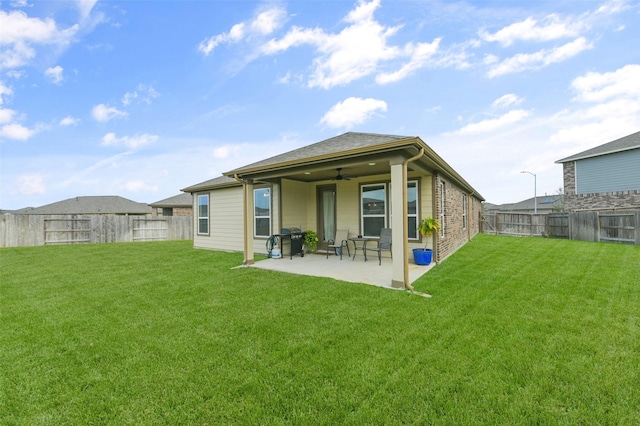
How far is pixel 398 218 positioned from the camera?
205 inches

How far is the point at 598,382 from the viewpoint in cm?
237

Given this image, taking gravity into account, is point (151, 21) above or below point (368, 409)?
above

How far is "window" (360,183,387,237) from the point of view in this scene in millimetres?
8266

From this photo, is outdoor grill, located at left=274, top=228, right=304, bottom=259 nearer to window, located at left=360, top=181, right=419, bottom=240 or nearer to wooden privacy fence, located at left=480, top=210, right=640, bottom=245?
window, located at left=360, top=181, right=419, bottom=240

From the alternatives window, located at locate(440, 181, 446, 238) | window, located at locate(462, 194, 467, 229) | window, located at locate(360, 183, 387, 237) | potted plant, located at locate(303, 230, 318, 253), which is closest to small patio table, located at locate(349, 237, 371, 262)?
window, located at locate(360, 183, 387, 237)

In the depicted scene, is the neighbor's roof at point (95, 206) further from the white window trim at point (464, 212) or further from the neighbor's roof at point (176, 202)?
the white window trim at point (464, 212)

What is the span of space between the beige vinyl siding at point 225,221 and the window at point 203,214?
227 millimetres

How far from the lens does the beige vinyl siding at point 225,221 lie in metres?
10.5

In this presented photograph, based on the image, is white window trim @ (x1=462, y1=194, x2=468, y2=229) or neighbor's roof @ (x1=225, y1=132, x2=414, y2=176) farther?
white window trim @ (x1=462, y1=194, x2=468, y2=229)

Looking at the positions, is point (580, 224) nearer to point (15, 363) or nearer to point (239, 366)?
point (239, 366)

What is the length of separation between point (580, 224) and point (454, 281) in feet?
39.4

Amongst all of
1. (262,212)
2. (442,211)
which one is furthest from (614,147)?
(262,212)

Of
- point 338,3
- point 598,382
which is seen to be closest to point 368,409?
point 598,382

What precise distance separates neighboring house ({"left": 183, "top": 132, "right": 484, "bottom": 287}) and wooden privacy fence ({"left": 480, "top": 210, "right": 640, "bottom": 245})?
20.7 feet
